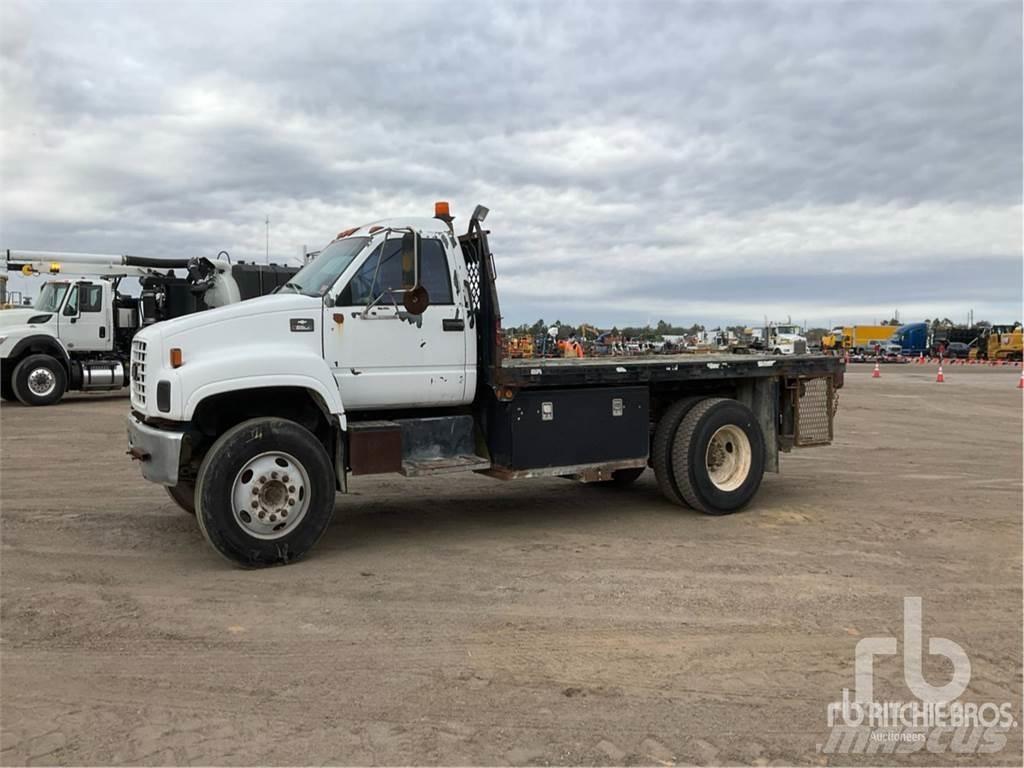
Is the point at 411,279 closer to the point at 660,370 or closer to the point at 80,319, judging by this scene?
the point at 660,370

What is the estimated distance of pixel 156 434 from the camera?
6207 millimetres

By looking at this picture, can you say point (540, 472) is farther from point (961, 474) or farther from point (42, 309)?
point (42, 309)

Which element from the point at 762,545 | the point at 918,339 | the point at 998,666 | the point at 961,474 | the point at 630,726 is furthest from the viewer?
the point at 918,339

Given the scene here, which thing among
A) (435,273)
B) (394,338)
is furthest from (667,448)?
(394,338)

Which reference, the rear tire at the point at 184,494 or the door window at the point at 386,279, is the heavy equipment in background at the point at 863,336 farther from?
the rear tire at the point at 184,494

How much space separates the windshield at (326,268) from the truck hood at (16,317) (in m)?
14.8

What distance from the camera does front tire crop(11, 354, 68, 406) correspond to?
1847 cm

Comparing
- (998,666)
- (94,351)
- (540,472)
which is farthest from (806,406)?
(94,351)

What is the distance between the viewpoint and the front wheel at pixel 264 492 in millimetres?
6023

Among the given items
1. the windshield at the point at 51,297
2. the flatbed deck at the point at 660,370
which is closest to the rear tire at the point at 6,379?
the windshield at the point at 51,297

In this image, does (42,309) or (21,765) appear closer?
(21,765)

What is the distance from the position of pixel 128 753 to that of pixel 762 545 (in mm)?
5145

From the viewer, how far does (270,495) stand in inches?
247

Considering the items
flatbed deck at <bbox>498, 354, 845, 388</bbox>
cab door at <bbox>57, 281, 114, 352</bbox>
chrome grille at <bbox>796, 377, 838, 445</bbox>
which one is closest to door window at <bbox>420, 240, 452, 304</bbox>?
flatbed deck at <bbox>498, 354, 845, 388</bbox>
